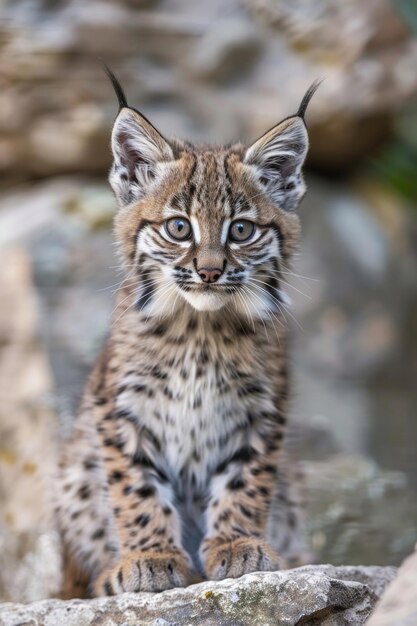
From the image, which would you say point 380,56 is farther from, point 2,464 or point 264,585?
point 264,585

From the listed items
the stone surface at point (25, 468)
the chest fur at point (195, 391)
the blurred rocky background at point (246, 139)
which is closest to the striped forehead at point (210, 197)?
the chest fur at point (195, 391)

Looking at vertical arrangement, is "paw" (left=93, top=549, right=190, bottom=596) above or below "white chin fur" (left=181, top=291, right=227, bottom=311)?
below

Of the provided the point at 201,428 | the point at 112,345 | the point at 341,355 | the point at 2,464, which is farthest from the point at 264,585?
the point at 341,355

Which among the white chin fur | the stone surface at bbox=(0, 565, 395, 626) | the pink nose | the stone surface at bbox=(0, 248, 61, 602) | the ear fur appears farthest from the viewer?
the stone surface at bbox=(0, 248, 61, 602)

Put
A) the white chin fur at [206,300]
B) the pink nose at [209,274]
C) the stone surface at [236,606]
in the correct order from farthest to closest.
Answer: the white chin fur at [206,300]
the pink nose at [209,274]
the stone surface at [236,606]

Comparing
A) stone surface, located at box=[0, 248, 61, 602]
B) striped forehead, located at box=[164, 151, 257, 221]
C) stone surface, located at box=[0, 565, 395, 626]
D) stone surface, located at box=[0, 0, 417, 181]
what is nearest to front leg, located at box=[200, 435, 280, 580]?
stone surface, located at box=[0, 565, 395, 626]

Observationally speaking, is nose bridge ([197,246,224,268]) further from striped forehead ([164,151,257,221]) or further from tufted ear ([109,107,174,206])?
tufted ear ([109,107,174,206])

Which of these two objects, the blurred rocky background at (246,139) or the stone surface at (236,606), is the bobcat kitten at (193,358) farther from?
the blurred rocky background at (246,139)
